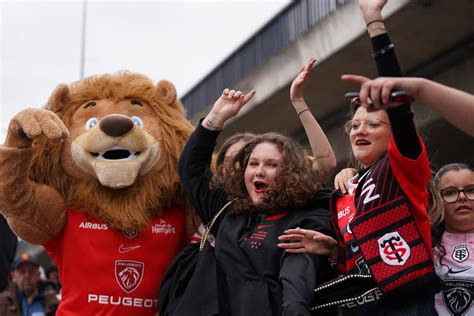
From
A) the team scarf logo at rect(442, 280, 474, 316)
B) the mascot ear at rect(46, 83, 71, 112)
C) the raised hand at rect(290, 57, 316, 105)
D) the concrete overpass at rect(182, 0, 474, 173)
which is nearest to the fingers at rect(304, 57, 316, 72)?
the raised hand at rect(290, 57, 316, 105)

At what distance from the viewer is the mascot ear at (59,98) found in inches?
171

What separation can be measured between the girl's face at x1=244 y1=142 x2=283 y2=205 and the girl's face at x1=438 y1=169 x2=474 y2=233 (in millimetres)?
762

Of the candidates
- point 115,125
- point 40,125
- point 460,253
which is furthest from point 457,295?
point 40,125

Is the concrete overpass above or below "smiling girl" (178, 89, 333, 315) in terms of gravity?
above

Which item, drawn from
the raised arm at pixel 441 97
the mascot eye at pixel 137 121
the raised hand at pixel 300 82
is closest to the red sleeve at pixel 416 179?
the raised arm at pixel 441 97

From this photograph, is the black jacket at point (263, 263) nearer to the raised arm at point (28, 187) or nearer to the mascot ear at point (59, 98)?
the raised arm at point (28, 187)

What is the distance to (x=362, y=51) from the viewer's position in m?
8.20

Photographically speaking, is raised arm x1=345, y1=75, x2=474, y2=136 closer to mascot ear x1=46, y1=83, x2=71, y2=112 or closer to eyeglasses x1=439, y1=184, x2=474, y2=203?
eyeglasses x1=439, y1=184, x2=474, y2=203

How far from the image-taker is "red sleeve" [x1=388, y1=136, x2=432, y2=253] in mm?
2873

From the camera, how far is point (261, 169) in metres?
3.58

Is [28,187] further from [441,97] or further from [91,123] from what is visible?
[441,97]

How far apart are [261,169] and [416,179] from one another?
0.85 m

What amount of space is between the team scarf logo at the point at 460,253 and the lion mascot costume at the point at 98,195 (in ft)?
4.79

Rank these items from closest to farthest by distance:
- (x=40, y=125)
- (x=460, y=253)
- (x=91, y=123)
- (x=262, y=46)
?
(x=460, y=253) → (x=40, y=125) → (x=91, y=123) → (x=262, y=46)
